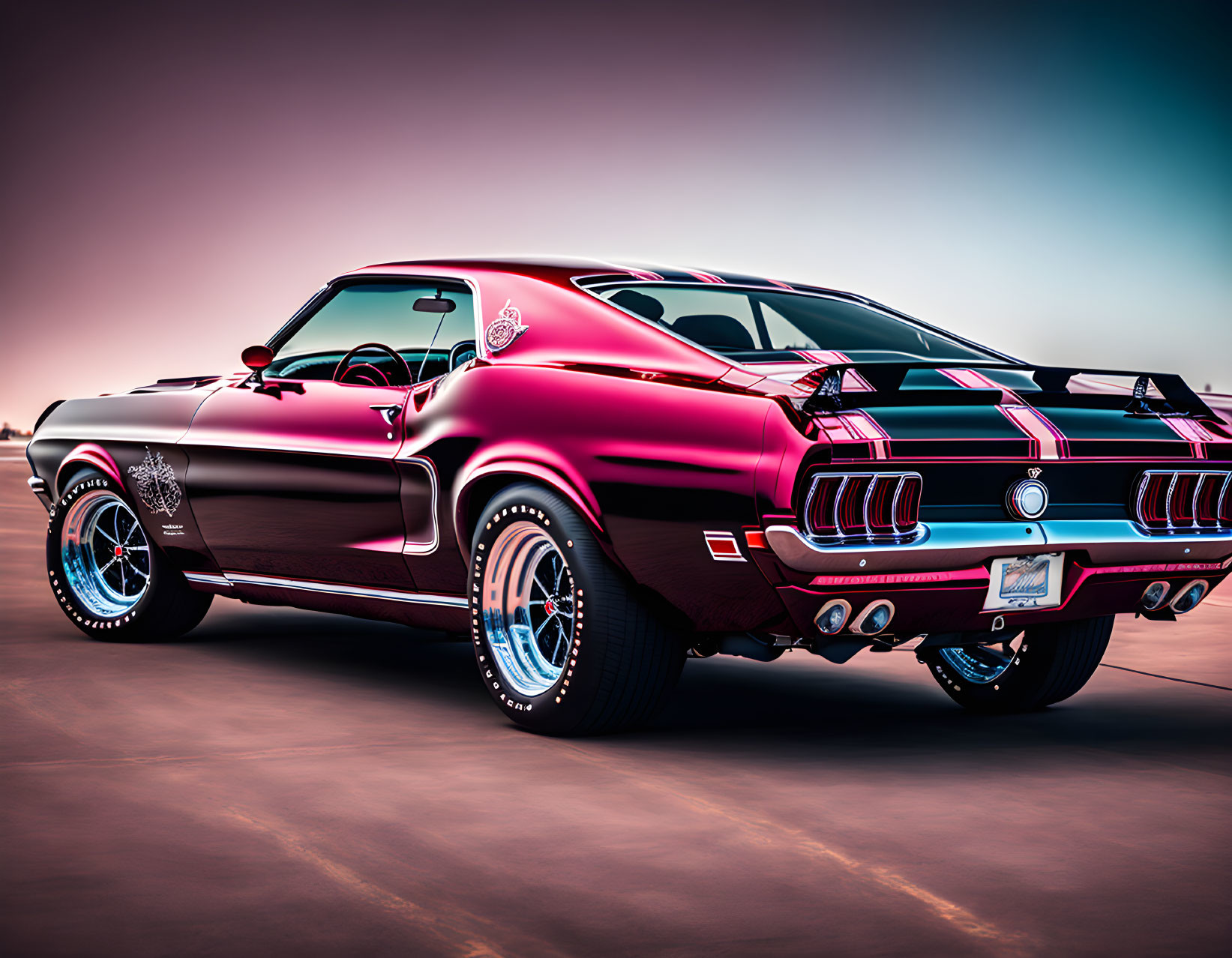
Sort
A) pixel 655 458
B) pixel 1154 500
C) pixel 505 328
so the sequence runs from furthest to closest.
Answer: pixel 505 328 → pixel 1154 500 → pixel 655 458

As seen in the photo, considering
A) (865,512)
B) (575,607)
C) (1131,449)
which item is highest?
(1131,449)

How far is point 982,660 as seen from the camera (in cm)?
604

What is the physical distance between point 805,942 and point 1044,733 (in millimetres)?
2490

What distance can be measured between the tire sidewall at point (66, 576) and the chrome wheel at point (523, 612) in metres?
2.14

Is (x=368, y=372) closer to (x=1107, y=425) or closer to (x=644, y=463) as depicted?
(x=644, y=463)

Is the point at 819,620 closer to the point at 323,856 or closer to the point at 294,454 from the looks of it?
the point at 323,856

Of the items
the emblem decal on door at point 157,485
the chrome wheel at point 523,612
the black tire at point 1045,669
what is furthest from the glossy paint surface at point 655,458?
the black tire at point 1045,669

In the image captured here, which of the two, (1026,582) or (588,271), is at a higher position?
(588,271)

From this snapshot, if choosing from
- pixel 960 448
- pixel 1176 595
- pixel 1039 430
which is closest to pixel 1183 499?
pixel 1176 595

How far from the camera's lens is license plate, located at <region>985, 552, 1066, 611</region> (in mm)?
4742

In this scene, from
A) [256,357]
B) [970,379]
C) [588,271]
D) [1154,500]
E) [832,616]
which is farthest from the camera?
[256,357]

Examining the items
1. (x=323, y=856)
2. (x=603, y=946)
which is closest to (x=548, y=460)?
(x=323, y=856)

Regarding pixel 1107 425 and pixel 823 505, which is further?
pixel 1107 425

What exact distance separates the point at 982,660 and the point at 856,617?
1.60m
